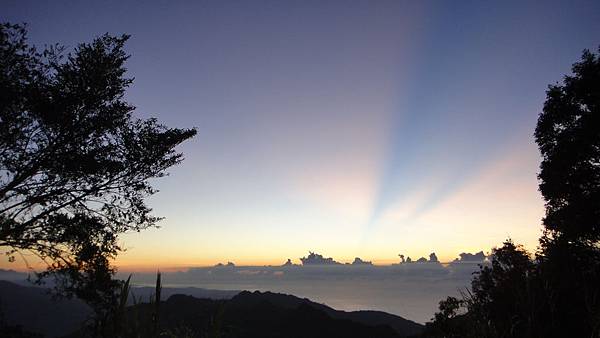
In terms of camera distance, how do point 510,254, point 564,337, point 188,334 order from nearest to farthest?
point 188,334 < point 564,337 < point 510,254

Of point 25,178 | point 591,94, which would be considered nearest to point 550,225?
point 591,94

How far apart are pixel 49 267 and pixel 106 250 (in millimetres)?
1829

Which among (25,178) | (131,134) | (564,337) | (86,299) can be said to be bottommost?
(564,337)

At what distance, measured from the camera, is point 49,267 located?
1310 centimetres

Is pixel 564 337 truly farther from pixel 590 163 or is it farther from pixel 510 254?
pixel 510 254

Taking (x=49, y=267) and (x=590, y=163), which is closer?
(x=49, y=267)

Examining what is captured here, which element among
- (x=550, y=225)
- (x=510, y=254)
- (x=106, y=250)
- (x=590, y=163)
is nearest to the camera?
(x=106, y=250)

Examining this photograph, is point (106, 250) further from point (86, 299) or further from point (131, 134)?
point (131, 134)

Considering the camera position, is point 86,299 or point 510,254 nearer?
point 86,299

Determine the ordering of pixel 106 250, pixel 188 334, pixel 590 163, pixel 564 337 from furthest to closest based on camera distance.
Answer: pixel 590 163, pixel 106 250, pixel 564 337, pixel 188 334

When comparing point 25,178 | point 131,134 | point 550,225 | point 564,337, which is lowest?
point 564,337

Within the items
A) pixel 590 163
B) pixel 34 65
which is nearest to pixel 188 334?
pixel 34 65

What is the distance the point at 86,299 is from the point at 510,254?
26.4m

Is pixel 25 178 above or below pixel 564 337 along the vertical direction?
above
